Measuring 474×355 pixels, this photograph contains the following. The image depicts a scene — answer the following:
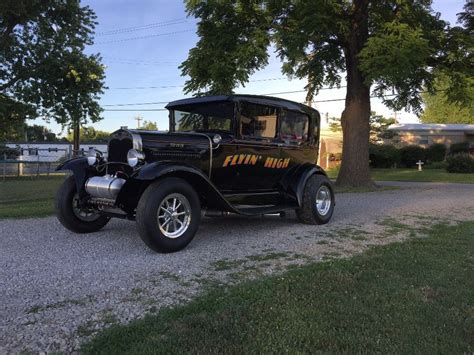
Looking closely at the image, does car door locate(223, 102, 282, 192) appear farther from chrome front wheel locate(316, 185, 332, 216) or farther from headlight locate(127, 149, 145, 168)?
headlight locate(127, 149, 145, 168)

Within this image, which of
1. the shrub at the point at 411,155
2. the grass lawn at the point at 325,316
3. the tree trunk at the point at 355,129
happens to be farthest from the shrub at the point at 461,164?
the grass lawn at the point at 325,316

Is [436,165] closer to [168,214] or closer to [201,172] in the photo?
[201,172]

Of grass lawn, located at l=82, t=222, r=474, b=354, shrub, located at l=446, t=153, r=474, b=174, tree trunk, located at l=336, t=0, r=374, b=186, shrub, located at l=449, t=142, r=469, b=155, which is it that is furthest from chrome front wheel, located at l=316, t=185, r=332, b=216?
shrub, located at l=449, t=142, r=469, b=155

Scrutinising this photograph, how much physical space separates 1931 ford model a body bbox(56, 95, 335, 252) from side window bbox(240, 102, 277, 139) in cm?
2

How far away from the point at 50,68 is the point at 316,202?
67.0 ft

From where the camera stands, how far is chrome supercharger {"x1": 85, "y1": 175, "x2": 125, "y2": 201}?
20.9 feet

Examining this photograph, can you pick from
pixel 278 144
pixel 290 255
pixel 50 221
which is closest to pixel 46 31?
pixel 50 221

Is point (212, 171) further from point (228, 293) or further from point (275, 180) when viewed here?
point (228, 293)

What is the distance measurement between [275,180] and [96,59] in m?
20.7

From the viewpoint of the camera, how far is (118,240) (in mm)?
6926

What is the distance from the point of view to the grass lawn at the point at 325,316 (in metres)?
3.27

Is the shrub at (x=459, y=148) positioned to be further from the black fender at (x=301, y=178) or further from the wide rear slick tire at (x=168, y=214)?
the wide rear slick tire at (x=168, y=214)

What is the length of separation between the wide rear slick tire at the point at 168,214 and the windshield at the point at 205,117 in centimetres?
166

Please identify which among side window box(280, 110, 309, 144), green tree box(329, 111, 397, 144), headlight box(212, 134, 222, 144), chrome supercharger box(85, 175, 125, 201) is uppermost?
green tree box(329, 111, 397, 144)
